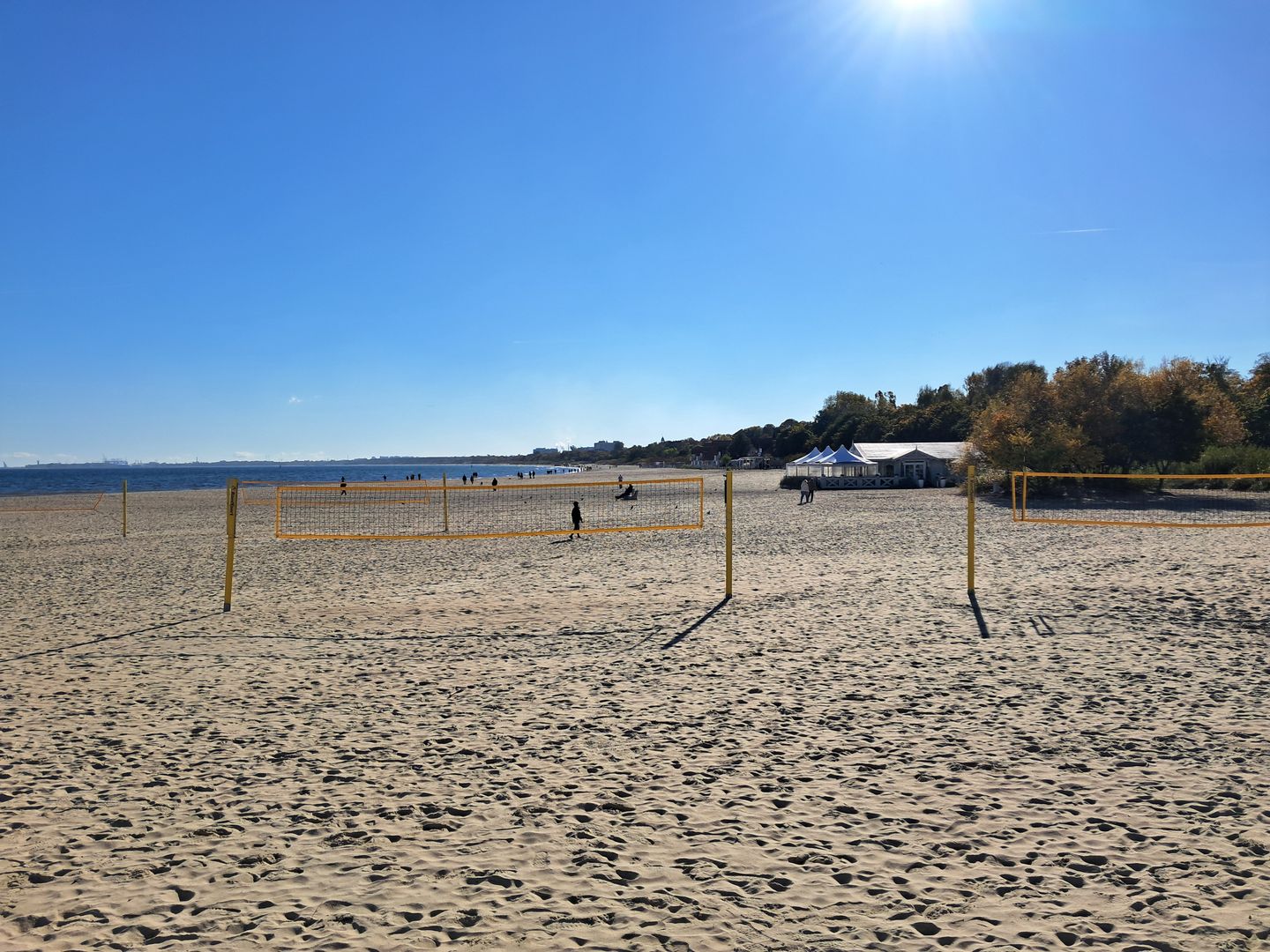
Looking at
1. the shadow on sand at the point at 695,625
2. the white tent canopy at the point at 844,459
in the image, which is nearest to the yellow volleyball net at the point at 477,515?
the shadow on sand at the point at 695,625

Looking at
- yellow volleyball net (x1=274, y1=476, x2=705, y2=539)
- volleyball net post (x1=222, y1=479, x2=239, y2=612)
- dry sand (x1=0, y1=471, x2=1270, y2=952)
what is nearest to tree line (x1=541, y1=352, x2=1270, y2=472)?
yellow volleyball net (x1=274, y1=476, x2=705, y2=539)

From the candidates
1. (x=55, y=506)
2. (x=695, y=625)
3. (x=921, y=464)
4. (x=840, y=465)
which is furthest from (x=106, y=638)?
(x=921, y=464)

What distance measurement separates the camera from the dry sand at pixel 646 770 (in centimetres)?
314

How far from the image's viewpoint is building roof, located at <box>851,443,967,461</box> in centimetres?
4234

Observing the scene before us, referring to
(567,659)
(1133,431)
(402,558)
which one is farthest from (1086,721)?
(1133,431)

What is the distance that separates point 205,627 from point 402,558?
19.3 ft

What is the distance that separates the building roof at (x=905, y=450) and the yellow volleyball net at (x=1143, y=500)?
10.9m

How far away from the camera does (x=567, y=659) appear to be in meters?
7.27

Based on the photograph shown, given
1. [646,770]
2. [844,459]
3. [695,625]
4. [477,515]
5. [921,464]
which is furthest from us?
[844,459]

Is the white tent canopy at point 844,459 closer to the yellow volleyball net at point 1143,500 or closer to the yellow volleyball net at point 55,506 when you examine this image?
the yellow volleyball net at point 1143,500

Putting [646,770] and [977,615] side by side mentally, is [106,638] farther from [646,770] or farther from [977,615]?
[977,615]

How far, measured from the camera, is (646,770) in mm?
4629

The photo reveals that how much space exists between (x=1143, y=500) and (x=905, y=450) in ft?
54.3

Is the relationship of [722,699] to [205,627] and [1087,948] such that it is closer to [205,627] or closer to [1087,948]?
[1087,948]
